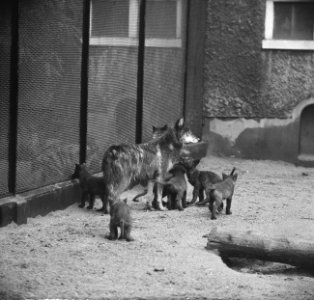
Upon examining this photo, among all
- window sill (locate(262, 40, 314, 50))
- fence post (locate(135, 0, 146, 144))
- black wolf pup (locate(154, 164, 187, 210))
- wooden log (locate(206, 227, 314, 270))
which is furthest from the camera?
window sill (locate(262, 40, 314, 50))

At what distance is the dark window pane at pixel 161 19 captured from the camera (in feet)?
38.2

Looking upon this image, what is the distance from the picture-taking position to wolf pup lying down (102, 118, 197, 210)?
30.5 ft

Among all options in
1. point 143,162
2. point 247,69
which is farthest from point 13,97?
point 247,69

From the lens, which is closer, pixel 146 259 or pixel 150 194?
pixel 146 259

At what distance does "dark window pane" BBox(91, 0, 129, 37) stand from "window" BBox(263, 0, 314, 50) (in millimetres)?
3460

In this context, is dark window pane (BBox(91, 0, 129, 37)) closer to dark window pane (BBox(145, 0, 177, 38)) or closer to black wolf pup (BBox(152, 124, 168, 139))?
dark window pane (BBox(145, 0, 177, 38))

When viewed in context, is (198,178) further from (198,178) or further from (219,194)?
(219,194)

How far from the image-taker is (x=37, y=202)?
874cm

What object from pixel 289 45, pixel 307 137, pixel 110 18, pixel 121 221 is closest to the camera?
pixel 121 221

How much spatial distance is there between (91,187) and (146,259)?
2.20 metres

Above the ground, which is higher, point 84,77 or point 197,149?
point 84,77

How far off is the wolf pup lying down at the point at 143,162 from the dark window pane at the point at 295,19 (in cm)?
356

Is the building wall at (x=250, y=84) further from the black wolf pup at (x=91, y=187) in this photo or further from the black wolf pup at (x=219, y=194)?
the black wolf pup at (x=91, y=187)

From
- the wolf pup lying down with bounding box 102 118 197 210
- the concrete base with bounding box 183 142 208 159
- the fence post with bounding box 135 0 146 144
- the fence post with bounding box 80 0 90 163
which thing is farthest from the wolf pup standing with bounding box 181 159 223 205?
the concrete base with bounding box 183 142 208 159
